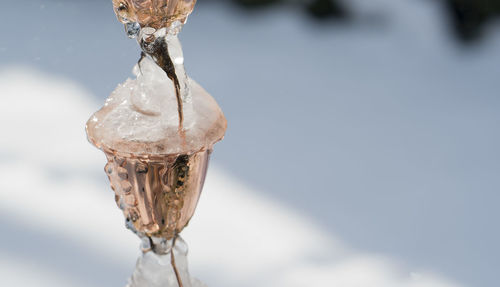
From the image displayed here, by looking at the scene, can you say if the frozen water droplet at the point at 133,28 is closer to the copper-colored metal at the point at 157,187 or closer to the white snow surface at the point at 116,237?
the copper-colored metal at the point at 157,187

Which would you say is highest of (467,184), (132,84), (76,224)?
(132,84)

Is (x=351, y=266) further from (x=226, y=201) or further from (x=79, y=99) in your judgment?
(x=79, y=99)

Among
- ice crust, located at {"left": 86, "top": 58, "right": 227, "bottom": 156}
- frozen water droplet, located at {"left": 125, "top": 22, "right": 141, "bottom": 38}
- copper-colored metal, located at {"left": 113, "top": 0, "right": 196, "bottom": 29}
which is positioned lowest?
ice crust, located at {"left": 86, "top": 58, "right": 227, "bottom": 156}

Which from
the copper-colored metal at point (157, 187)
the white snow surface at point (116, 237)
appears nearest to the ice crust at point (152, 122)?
the copper-colored metal at point (157, 187)

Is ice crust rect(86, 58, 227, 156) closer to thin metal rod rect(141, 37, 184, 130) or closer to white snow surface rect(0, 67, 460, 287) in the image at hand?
thin metal rod rect(141, 37, 184, 130)

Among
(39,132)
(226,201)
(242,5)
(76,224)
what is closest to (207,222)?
(226,201)

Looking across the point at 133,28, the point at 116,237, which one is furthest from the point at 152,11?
the point at 116,237

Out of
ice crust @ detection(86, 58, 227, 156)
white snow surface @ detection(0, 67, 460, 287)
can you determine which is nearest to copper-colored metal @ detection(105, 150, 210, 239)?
ice crust @ detection(86, 58, 227, 156)

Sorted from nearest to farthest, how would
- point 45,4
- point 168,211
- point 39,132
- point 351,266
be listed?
1. point 168,211
2. point 351,266
3. point 39,132
4. point 45,4
